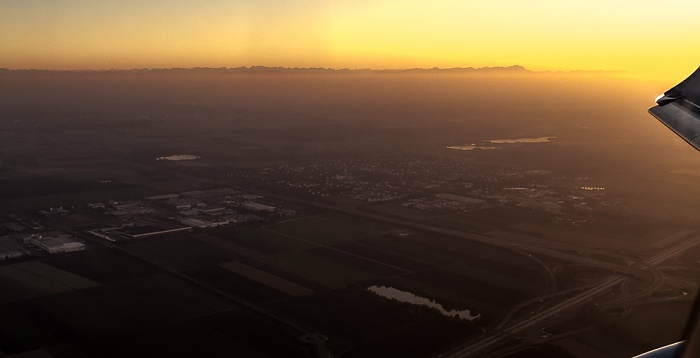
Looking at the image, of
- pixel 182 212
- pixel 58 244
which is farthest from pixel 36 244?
pixel 182 212

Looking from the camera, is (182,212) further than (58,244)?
Yes

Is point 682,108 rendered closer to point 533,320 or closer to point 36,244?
point 533,320

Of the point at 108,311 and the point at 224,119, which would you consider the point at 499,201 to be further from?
the point at 224,119

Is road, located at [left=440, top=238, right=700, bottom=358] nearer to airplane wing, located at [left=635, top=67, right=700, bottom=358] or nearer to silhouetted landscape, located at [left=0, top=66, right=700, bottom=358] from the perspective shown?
silhouetted landscape, located at [left=0, top=66, right=700, bottom=358]

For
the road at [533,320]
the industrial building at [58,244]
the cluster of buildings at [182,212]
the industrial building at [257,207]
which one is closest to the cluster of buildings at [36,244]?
the industrial building at [58,244]

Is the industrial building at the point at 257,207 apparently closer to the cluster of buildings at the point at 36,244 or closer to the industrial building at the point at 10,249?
the cluster of buildings at the point at 36,244

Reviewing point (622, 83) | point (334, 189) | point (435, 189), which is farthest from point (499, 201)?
point (622, 83)
